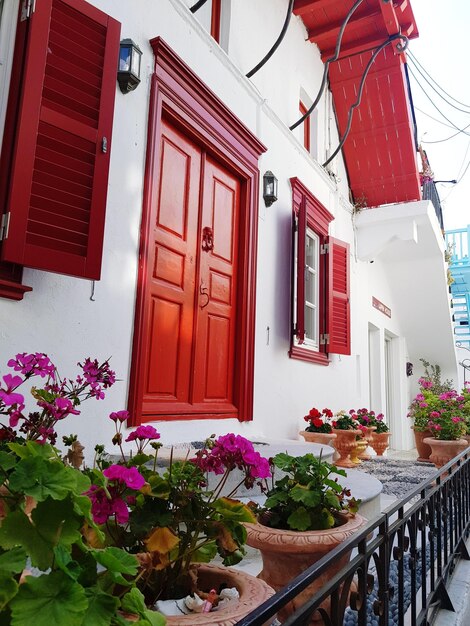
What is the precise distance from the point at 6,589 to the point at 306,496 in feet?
4.22

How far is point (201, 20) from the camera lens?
4.32m

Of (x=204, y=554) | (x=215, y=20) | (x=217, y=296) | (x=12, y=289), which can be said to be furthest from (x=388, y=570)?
(x=215, y=20)

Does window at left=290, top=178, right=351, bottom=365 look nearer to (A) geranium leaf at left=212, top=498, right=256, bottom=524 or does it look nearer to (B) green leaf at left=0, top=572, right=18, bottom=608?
(A) geranium leaf at left=212, top=498, right=256, bottom=524

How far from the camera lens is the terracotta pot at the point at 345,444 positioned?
542cm

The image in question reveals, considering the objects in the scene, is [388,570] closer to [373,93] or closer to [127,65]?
[127,65]

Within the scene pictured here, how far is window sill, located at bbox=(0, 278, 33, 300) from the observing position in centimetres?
221

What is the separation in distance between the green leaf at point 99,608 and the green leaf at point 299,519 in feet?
3.88

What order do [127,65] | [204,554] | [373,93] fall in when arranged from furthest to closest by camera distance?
[373,93] < [127,65] < [204,554]

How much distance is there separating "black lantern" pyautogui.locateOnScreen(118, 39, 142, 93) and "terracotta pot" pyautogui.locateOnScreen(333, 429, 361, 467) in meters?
3.97

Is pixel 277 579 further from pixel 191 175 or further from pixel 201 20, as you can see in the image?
pixel 201 20

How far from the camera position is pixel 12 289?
89.2 inches

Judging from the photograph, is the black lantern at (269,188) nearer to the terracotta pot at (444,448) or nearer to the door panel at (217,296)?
the door panel at (217,296)

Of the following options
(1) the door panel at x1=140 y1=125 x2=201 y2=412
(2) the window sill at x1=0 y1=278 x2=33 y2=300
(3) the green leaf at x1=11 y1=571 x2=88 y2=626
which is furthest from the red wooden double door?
(3) the green leaf at x1=11 y1=571 x2=88 y2=626

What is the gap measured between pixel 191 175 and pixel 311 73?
3.65 meters
